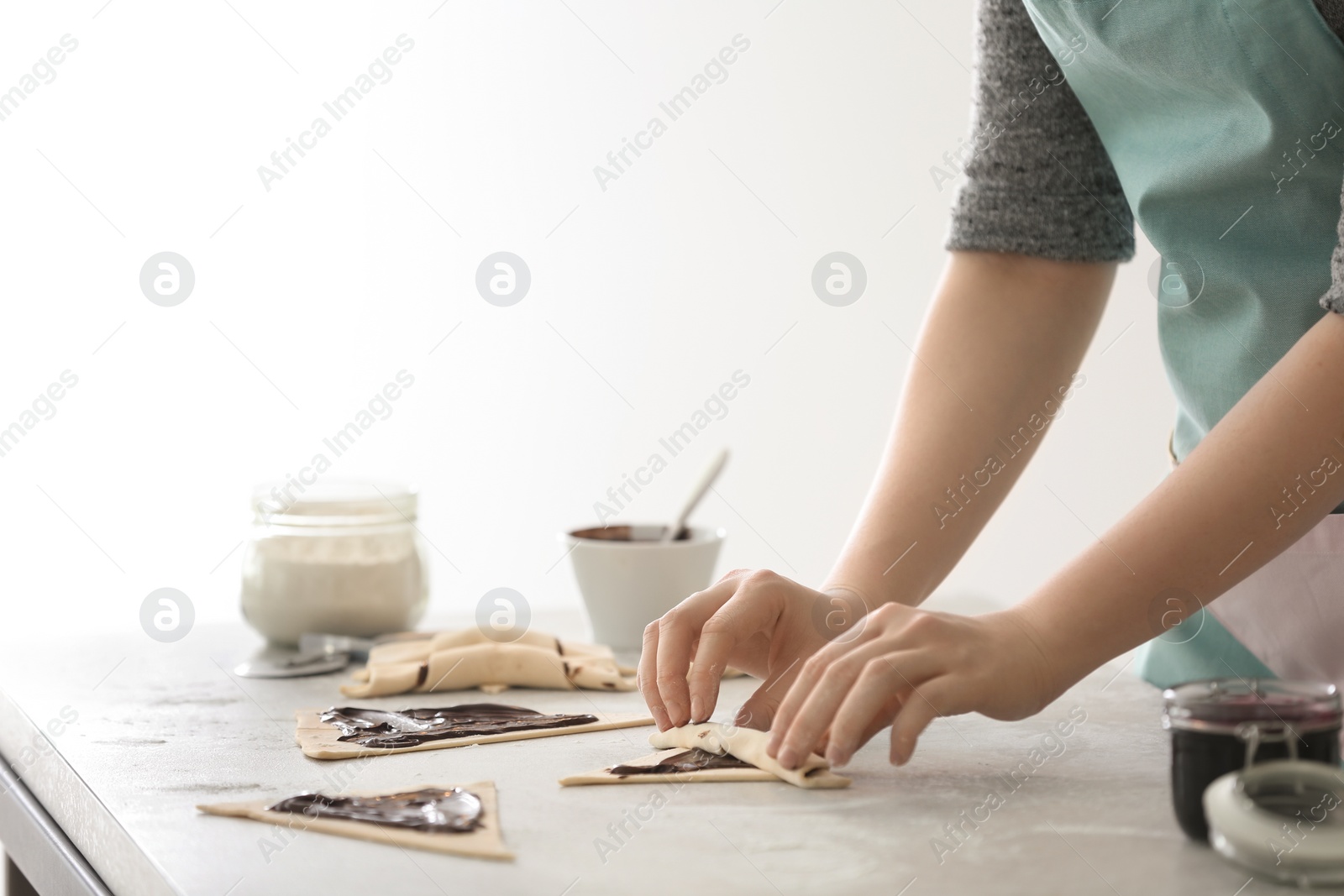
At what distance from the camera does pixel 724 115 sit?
2.60 metres

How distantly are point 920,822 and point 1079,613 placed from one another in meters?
0.18

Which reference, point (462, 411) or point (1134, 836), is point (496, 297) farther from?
point (1134, 836)

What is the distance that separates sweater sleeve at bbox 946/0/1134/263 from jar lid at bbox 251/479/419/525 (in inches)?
25.4

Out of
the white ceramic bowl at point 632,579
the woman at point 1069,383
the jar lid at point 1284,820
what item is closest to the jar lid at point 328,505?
the white ceramic bowl at point 632,579

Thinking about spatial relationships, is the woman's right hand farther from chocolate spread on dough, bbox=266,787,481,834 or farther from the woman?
chocolate spread on dough, bbox=266,787,481,834

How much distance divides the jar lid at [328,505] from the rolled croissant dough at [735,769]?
0.54 metres

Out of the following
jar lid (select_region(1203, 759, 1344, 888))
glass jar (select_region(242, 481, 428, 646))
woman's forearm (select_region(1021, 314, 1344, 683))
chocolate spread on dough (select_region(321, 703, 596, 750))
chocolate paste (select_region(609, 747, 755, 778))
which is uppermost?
glass jar (select_region(242, 481, 428, 646))

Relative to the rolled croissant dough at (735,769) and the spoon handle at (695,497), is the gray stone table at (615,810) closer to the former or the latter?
the rolled croissant dough at (735,769)

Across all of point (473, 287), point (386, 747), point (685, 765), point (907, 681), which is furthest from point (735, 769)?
point (473, 287)

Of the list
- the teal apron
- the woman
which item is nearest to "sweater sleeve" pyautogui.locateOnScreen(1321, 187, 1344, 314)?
the woman

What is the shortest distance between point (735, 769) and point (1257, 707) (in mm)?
335

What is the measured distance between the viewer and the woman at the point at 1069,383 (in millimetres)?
779

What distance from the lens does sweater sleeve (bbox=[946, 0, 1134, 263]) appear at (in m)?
1.11

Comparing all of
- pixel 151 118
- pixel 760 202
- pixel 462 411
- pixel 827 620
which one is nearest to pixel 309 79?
pixel 151 118
